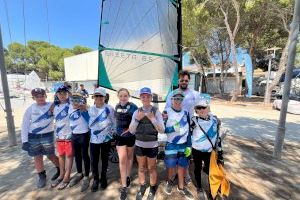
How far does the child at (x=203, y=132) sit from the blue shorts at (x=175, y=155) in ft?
0.62

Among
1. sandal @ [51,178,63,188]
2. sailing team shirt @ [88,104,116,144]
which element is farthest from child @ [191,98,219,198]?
sandal @ [51,178,63,188]

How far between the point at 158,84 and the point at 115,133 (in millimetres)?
1833

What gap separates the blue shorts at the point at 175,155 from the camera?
13.2 feet

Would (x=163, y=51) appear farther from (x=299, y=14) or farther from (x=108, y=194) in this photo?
(x=299, y=14)

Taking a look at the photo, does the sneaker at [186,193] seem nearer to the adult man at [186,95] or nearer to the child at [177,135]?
the child at [177,135]

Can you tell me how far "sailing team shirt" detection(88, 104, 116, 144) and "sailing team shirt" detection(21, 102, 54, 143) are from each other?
32.7 inches

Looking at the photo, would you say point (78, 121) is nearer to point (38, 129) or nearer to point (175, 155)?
point (38, 129)

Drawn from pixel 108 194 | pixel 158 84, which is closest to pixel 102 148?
pixel 108 194

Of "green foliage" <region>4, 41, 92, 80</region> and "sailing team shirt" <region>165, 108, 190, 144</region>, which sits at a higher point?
"green foliage" <region>4, 41, 92, 80</region>

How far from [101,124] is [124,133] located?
42cm

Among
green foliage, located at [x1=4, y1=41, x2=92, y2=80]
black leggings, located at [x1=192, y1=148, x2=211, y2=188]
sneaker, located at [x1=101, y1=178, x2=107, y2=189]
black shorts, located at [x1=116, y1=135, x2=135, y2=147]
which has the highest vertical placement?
green foliage, located at [x1=4, y1=41, x2=92, y2=80]

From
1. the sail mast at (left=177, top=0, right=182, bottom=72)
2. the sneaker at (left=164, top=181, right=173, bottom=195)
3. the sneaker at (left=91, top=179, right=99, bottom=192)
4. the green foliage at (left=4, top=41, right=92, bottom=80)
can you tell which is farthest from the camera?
the green foliage at (left=4, top=41, right=92, bottom=80)

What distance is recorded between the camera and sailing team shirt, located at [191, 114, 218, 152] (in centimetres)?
403

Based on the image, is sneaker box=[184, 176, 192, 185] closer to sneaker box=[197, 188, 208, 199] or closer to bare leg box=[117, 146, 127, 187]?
sneaker box=[197, 188, 208, 199]
